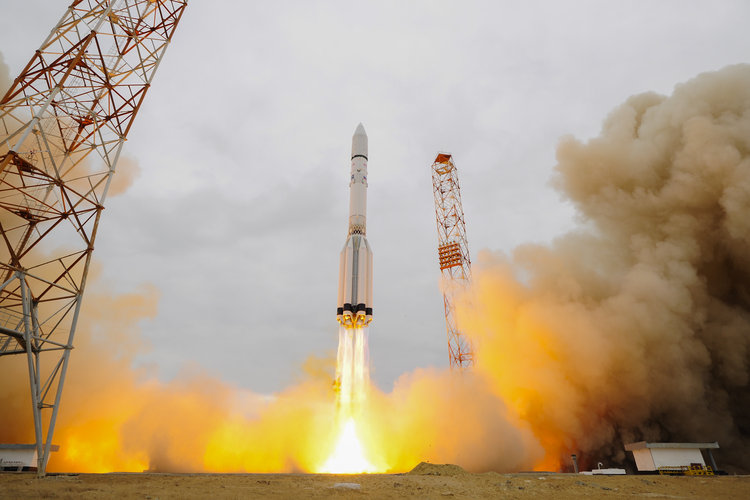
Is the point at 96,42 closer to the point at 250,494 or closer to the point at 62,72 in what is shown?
the point at 62,72

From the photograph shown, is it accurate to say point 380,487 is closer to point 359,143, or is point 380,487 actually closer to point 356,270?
point 356,270

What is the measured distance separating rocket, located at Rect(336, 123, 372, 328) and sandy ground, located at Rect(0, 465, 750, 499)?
376 inches

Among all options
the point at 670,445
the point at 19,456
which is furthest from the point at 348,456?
the point at 670,445

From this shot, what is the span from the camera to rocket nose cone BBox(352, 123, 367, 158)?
Answer: 1272 inches

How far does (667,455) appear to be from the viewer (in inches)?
1077

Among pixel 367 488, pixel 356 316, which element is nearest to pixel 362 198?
pixel 356 316

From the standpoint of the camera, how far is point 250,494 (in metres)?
13.5

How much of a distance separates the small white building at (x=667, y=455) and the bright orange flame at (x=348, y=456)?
1656 cm

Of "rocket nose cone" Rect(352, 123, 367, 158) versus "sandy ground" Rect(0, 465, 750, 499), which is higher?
"rocket nose cone" Rect(352, 123, 367, 158)

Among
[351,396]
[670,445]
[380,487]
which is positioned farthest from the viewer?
[351,396]

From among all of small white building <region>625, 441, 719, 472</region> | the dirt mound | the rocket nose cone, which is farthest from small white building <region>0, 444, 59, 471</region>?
small white building <region>625, 441, 719, 472</region>

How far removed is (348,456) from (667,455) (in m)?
19.5

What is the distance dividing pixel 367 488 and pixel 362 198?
62.9 ft

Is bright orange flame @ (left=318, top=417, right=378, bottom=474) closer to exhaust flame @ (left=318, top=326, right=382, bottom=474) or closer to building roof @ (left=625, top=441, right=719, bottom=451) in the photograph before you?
exhaust flame @ (left=318, top=326, right=382, bottom=474)
